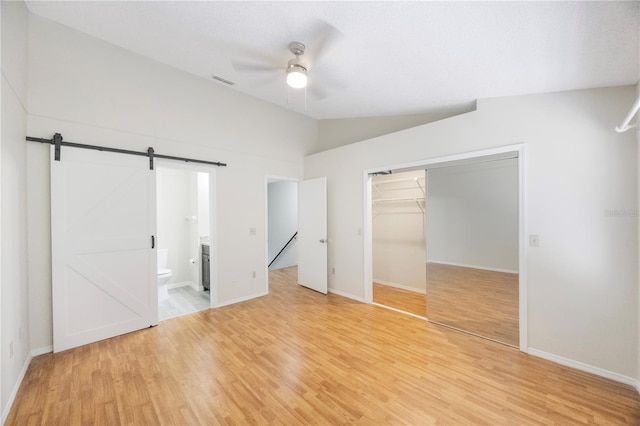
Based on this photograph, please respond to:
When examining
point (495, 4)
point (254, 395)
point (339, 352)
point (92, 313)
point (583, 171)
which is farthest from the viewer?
point (92, 313)

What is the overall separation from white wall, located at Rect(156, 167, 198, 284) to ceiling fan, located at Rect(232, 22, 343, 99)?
8.53ft

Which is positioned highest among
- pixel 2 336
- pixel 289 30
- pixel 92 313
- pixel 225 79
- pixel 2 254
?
pixel 225 79

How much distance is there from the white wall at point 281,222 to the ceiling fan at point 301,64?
3.94m

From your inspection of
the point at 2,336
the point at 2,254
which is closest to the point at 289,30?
the point at 2,254

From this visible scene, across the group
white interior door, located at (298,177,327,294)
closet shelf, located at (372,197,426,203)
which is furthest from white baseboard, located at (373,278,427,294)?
closet shelf, located at (372,197,426,203)

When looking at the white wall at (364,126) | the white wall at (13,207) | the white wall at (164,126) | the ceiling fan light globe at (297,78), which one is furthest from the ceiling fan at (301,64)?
the white wall at (13,207)

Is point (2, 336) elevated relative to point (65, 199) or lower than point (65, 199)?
lower

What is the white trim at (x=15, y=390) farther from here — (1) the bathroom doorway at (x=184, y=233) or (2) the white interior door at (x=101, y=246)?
(1) the bathroom doorway at (x=184, y=233)

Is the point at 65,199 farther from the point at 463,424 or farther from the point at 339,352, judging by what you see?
the point at 463,424

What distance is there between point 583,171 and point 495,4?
1.68 meters

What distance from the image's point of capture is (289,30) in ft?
6.98

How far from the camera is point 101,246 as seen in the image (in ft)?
9.16

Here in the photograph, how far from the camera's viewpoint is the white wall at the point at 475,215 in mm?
2871

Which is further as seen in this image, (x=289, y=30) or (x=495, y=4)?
(x=289, y=30)
